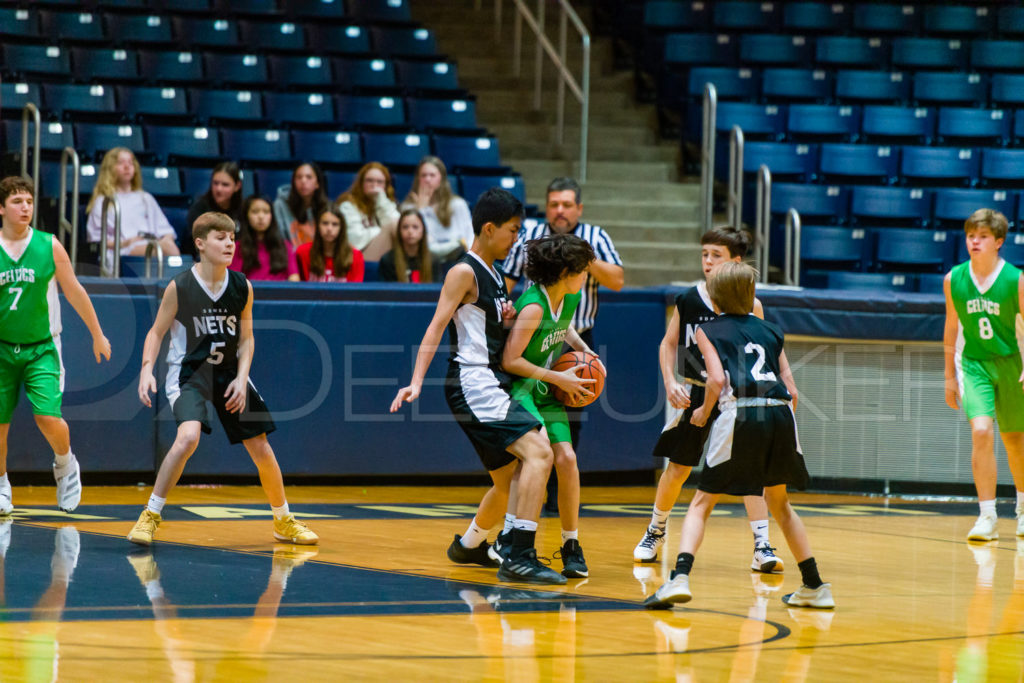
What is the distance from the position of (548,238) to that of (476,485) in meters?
4.19

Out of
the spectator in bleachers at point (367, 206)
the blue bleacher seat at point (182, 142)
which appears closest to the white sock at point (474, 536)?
the spectator in bleachers at point (367, 206)

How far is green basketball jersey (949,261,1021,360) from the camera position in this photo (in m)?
8.11

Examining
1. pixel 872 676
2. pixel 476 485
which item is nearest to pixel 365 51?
pixel 476 485

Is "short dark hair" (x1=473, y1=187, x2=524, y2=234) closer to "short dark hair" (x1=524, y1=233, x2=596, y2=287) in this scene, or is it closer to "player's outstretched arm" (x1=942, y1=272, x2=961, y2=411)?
"short dark hair" (x1=524, y1=233, x2=596, y2=287)

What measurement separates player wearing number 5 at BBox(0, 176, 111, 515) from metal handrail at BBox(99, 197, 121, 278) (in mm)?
2210

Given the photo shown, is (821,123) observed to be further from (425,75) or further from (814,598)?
(814,598)

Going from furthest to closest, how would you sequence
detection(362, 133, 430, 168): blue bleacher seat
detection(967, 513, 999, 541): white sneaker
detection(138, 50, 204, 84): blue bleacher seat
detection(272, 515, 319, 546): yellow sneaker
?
detection(138, 50, 204, 84): blue bleacher seat < detection(362, 133, 430, 168): blue bleacher seat < detection(967, 513, 999, 541): white sneaker < detection(272, 515, 319, 546): yellow sneaker

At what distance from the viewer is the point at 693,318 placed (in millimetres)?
6918

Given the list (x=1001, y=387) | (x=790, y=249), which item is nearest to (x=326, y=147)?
(x=790, y=249)

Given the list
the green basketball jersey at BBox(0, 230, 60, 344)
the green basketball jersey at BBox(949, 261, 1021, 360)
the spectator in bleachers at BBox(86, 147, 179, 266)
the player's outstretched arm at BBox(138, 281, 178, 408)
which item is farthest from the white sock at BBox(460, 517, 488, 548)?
the spectator in bleachers at BBox(86, 147, 179, 266)

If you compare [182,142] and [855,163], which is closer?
[182,142]

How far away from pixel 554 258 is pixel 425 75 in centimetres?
820

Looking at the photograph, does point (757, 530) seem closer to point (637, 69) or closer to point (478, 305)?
point (478, 305)

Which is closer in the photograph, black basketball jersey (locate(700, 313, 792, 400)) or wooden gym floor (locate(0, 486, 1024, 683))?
wooden gym floor (locate(0, 486, 1024, 683))
